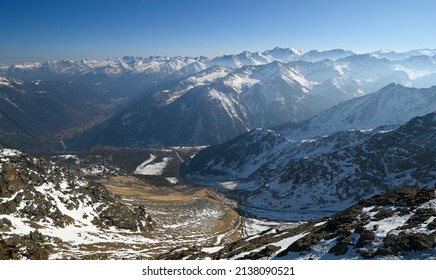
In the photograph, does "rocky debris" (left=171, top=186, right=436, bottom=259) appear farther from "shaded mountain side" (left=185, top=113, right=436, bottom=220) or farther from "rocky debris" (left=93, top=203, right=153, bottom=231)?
"shaded mountain side" (left=185, top=113, right=436, bottom=220)

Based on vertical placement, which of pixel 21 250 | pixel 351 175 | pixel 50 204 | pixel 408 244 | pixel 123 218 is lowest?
pixel 351 175

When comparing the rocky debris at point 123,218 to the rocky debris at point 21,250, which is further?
the rocky debris at point 123,218

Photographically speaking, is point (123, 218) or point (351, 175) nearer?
point (123, 218)

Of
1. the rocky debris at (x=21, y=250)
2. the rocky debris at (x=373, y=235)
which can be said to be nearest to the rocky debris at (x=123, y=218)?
the rocky debris at (x=21, y=250)

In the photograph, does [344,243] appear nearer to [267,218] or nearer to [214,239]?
[214,239]

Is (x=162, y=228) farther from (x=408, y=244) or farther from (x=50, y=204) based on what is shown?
(x=408, y=244)

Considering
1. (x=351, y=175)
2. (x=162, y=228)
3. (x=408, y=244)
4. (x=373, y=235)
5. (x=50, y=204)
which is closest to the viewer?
(x=408, y=244)

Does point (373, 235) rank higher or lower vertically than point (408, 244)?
lower

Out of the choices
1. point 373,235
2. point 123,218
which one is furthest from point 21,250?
point 373,235

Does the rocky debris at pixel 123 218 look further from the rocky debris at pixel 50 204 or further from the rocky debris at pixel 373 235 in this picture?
the rocky debris at pixel 373 235

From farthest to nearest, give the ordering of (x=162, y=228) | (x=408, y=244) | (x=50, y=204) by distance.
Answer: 1. (x=162, y=228)
2. (x=50, y=204)
3. (x=408, y=244)
